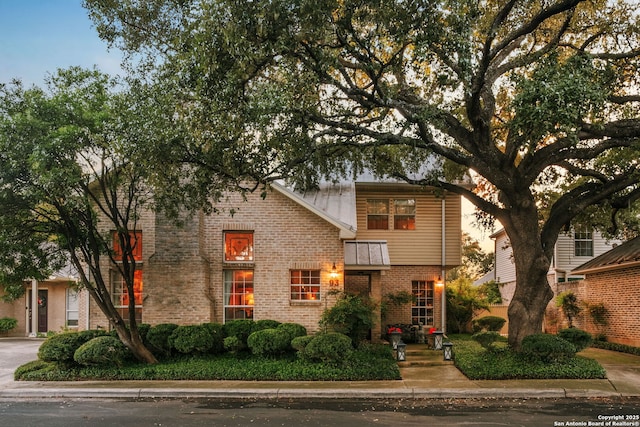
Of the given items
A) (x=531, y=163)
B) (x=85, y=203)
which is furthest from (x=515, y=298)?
(x=85, y=203)

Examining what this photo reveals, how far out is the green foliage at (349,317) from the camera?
15883 millimetres

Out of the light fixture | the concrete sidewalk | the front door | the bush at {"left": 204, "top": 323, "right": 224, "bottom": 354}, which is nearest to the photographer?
the concrete sidewalk

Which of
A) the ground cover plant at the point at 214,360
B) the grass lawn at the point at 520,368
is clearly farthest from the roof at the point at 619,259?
the ground cover plant at the point at 214,360

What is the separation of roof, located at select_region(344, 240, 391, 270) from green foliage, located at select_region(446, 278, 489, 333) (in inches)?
222

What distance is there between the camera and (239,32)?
34.2ft

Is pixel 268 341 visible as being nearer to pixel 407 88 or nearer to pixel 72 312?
pixel 407 88

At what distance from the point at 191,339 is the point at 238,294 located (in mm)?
3088

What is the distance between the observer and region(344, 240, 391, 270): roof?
18.6 metres

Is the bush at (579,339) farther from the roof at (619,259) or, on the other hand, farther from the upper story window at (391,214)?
the upper story window at (391,214)

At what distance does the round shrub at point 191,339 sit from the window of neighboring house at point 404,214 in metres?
9.99

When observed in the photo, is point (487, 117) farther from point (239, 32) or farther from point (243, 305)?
point (243, 305)

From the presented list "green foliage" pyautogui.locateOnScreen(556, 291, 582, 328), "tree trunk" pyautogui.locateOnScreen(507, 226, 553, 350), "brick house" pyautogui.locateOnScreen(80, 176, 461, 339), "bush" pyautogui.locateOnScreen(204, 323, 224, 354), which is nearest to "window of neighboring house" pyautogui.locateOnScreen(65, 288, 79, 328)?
"brick house" pyautogui.locateOnScreen(80, 176, 461, 339)

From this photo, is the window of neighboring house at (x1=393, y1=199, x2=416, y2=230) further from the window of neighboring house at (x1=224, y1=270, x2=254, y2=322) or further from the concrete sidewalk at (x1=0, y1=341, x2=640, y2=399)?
the concrete sidewalk at (x1=0, y1=341, x2=640, y2=399)

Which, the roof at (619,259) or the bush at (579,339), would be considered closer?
the bush at (579,339)
